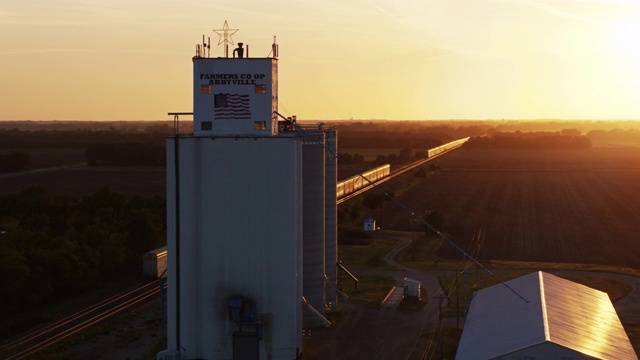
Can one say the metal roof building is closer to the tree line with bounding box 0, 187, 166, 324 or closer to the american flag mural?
the american flag mural

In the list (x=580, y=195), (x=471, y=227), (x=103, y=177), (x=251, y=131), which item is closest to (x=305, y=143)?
(x=251, y=131)

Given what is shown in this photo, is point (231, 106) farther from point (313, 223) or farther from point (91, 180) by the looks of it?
point (91, 180)

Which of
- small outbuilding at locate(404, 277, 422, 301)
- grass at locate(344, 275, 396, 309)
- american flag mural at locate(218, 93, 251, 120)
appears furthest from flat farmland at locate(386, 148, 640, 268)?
american flag mural at locate(218, 93, 251, 120)

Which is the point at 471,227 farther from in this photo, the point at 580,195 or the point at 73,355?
the point at 73,355

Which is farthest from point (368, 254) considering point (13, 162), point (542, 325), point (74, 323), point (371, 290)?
point (13, 162)

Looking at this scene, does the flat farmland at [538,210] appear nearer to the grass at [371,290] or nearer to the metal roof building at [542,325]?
the grass at [371,290]

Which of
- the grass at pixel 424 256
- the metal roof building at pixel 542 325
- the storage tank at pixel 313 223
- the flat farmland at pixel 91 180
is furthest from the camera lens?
the flat farmland at pixel 91 180

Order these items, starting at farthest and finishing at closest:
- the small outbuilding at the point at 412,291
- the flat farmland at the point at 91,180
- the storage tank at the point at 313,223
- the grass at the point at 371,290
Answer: the flat farmland at the point at 91,180, the grass at the point at 371,290, the small outbuilding at the point at 412,291, the storage tank at the point at 313,223

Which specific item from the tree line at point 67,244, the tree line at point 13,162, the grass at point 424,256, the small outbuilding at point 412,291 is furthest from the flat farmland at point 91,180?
the small outbuilding at point 412,291
